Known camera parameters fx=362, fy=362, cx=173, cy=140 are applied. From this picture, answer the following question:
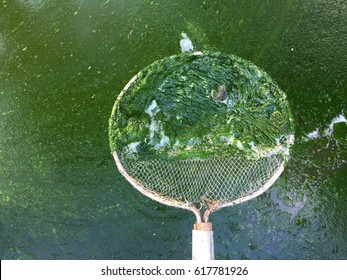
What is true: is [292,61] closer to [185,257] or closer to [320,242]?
[320,242]

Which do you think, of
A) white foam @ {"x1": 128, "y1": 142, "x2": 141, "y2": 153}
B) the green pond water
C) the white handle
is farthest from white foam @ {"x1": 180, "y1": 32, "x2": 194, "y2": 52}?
the white handle

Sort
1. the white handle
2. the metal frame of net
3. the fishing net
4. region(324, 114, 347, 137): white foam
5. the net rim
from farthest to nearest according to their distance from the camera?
1. region(324, 114, 347, 137): white foam
2. the fishing net
3. the metal frame of net
4. the net rim
5. the white handle

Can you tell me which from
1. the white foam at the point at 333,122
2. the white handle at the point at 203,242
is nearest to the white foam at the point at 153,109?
the white handle at the point at 203,242

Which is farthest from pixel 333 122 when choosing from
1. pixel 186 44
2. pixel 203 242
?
pixel 203 242

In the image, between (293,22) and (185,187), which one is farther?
(293,22)

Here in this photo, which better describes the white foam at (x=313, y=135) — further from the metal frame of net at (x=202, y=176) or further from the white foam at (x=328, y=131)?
the metal frame of net at (x=202, y=176)

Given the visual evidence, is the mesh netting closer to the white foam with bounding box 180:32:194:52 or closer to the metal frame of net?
the metal frame of net

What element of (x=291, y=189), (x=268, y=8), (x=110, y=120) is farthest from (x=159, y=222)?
(x=268, y=8)
